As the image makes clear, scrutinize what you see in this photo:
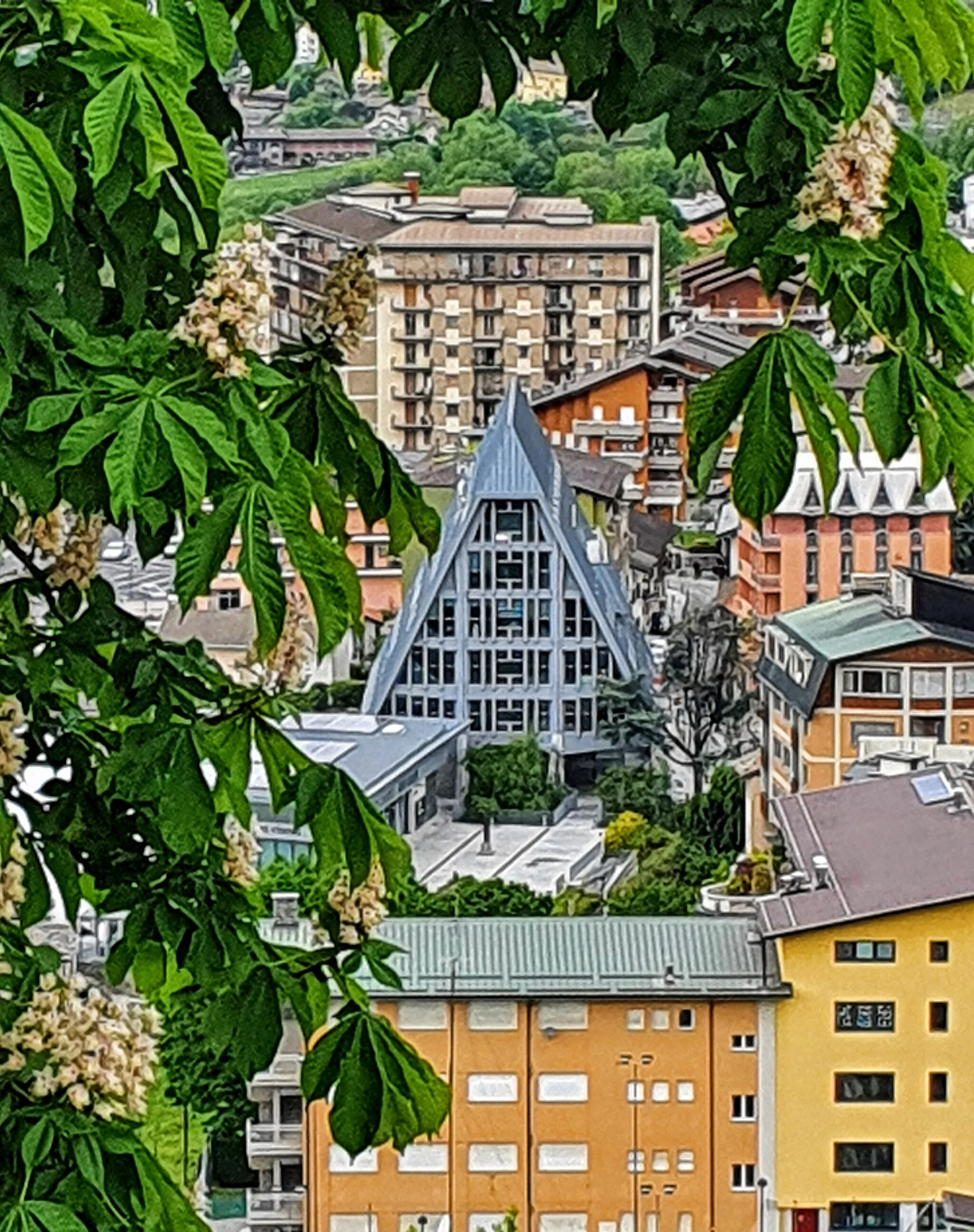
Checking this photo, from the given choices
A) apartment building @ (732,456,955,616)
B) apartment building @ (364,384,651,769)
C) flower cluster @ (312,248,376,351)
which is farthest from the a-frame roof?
flower cluster @ (312,248,376,351)

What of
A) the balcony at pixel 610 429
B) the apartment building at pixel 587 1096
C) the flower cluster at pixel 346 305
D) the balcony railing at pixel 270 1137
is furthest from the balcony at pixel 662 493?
the flower cluster at pixel 346 305

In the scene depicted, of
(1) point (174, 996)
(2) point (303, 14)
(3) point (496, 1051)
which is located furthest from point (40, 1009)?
(3) point (496, 1051)

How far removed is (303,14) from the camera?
79cm

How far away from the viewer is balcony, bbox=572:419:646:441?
2.67 m

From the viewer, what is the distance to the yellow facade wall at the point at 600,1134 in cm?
229

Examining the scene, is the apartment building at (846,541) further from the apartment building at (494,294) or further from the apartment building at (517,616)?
the apartment building at (494,294)

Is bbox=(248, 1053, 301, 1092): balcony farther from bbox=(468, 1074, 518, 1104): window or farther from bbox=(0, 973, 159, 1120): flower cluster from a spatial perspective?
bbox=(0, 973, 159, 1120): flower cluster

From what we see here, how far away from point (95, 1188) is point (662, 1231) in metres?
1.79

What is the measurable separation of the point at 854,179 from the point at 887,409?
0.20 ft

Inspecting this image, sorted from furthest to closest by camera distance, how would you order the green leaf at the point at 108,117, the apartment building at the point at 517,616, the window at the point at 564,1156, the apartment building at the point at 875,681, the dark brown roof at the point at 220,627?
the apartment building at the point at 517,616
the apartment building at the point at 875,681
the window at the point at 564,1156
the dark brown roof at the point at 220,627
the green leaf at the point at 108,117

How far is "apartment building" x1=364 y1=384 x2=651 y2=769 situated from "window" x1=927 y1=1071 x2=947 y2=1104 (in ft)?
1.67

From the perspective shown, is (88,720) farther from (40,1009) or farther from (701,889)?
(701,889)

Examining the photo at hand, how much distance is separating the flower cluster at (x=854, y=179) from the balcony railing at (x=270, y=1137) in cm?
167

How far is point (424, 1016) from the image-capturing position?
7.39ft
